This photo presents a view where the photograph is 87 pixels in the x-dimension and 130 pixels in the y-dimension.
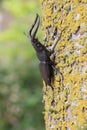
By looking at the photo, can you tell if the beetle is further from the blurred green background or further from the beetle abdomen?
the blurred green background

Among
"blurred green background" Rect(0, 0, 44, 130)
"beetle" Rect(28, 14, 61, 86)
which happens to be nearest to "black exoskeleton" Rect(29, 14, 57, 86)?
"beetle" Rect(28, 14, 61, 86)

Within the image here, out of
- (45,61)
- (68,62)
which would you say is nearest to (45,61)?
(45,61)

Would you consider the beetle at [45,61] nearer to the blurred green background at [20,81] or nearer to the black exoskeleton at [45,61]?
the black exoskeleton at [45,61]

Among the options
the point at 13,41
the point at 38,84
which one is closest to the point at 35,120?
the point at 38,84

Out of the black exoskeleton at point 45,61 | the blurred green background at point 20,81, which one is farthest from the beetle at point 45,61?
the blurred green background at point 20,81

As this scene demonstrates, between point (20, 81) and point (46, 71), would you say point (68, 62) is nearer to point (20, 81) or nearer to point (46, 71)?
point (46, 71)
